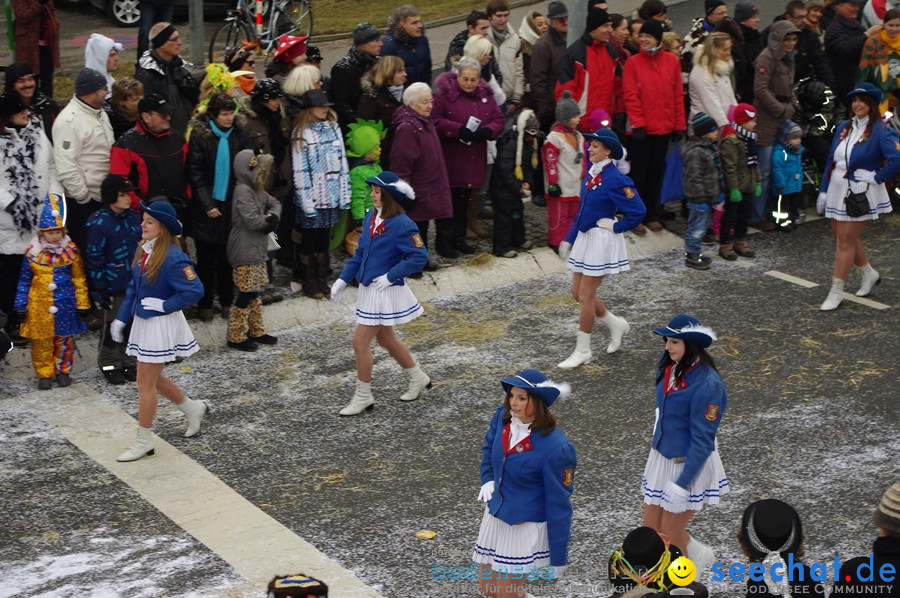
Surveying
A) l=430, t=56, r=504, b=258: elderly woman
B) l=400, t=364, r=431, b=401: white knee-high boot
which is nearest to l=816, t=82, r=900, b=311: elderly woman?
l=430, t=56, r=504, b=258: elderly woman

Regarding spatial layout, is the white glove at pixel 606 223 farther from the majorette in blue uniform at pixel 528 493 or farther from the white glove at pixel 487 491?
the white glove at pixel 487 491

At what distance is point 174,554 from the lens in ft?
24.6

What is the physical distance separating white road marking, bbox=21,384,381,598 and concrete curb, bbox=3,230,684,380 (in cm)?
45

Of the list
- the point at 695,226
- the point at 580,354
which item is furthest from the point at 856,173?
the point at 580,354

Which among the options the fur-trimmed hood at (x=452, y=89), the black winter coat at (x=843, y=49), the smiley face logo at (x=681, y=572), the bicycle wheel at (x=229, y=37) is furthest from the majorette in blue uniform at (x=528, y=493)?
the bicycle wheel at (x=229, y=37)

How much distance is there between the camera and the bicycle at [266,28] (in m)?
16.0

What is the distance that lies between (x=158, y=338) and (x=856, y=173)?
20.8ft

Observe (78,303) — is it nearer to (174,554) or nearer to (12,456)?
(12,456)

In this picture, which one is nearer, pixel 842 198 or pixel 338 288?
pixel 338 288

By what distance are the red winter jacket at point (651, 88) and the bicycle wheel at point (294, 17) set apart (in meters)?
6.09

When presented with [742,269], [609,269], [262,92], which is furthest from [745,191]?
[262,92]

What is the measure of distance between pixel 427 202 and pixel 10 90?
376 cm

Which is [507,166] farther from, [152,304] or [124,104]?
[152,304]

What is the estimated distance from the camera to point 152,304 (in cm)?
857
